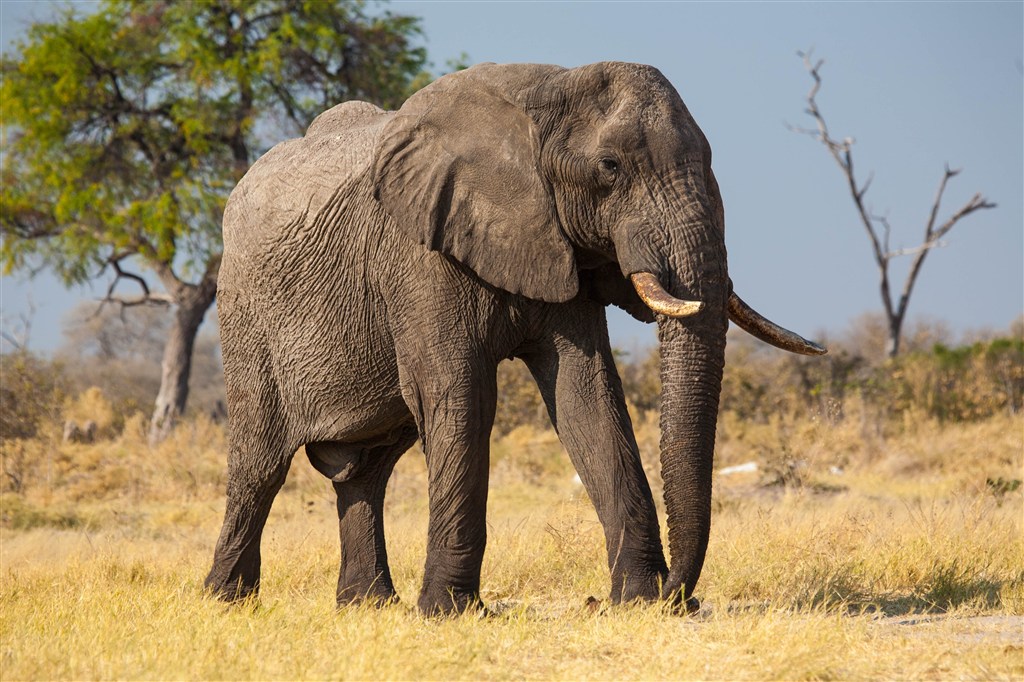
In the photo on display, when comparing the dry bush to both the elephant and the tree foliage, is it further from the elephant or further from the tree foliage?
the elephant

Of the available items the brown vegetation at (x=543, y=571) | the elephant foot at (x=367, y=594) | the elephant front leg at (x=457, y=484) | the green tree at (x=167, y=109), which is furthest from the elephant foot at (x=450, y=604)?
the green tree at (x=167, y=109)

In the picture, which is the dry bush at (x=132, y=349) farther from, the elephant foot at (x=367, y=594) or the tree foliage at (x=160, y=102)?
the elephant foot at (x=367, y=594)

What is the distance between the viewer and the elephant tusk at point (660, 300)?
5.61 meters

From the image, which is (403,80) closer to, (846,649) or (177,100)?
(177,100)

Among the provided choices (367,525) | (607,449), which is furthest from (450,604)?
(367,525)

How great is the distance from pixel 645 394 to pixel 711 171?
51.7 feet

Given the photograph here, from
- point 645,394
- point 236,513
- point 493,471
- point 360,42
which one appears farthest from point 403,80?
point 236,513

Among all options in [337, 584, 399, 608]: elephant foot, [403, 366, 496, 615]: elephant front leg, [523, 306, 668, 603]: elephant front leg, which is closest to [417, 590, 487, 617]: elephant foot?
[403, 366, 496, 615]: elephant front leg

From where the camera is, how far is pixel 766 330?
6363mm

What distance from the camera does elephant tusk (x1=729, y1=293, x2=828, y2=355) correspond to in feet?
20.7

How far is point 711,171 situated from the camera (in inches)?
244

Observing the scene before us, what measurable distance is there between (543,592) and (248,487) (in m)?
1.85

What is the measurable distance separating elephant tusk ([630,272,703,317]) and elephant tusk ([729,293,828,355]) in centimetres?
69

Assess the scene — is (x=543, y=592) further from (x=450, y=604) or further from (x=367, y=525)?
(x=450, y=604)
